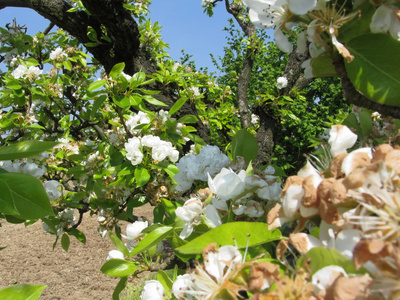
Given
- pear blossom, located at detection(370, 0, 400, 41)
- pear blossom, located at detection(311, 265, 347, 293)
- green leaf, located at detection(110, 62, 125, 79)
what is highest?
green leaf, located at detection(110, 62, 125, 79)

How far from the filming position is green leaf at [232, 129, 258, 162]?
3.59 ft

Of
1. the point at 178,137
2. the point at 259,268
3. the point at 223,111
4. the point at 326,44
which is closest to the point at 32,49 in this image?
the point at 223,111

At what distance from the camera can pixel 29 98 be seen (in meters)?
2.54

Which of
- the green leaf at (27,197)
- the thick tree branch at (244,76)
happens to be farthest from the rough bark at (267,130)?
the green leaf at (27,197)

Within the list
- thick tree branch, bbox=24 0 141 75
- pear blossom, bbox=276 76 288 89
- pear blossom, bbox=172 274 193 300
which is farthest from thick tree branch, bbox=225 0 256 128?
pear blossom, bbox=172 274 193 300

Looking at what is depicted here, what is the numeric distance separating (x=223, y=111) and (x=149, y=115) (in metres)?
1.96

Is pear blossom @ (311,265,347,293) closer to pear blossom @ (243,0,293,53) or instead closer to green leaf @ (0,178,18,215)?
pear blossom @ (243,0,293,53)

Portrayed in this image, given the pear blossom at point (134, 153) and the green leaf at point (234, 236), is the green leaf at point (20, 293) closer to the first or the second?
the green leaf at point (234, 236)

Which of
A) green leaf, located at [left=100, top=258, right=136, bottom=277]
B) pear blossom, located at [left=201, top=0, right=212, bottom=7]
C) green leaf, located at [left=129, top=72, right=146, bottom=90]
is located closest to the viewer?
green leaf, located at [left=100, top=258, right=136, bottom=277]

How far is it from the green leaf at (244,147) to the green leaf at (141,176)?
0.66 meters

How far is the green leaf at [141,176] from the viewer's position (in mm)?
1613

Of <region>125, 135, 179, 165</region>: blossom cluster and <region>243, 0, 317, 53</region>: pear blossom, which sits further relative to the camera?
<region>125, 135, 179, 165</region>: blossom cluster

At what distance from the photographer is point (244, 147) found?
1107 millimetres

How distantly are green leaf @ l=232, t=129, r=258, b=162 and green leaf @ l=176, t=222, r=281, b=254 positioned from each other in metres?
0.48
